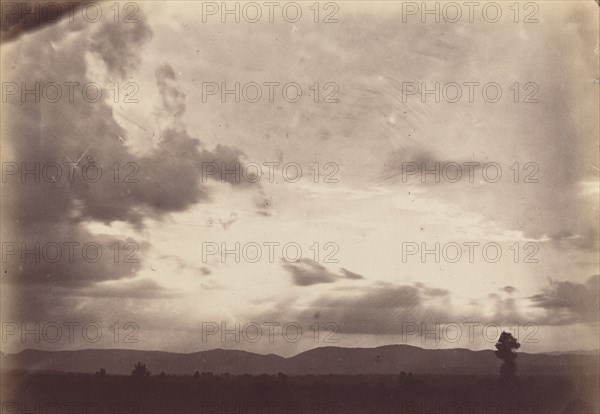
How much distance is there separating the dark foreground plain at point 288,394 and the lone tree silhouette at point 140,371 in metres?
0.02

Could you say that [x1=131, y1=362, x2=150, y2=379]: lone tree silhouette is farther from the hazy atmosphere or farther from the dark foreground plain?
the hazy atmosphere

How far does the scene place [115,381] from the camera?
6.55m

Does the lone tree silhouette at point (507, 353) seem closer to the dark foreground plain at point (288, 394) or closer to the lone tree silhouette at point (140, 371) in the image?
the dark foreground plain at point (288, 394)

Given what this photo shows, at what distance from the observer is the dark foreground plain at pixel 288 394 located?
21.5 feet

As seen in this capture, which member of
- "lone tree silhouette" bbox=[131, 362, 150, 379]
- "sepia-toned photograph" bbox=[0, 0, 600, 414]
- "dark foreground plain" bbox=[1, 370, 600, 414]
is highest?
"sepia-toned photograph" bbox=[0, 0, 600, 414]

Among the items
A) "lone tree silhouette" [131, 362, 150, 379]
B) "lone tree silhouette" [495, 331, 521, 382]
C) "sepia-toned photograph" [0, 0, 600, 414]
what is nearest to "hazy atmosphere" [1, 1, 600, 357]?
"sepia-toned photograph" [0, 0, 600, 414]

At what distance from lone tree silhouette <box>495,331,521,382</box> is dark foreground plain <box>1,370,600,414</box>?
0.10 m

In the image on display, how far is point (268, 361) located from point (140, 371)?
118 cm

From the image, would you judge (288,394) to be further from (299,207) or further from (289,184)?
(289,184)

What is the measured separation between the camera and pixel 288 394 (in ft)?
21.6

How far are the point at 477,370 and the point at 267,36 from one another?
11.9 ft

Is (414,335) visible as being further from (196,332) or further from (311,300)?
(196,332)

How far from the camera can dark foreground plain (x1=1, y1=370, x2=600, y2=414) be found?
21.5 feet

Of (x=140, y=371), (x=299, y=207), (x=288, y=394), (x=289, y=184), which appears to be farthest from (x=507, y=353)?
(x=140, y=371)
